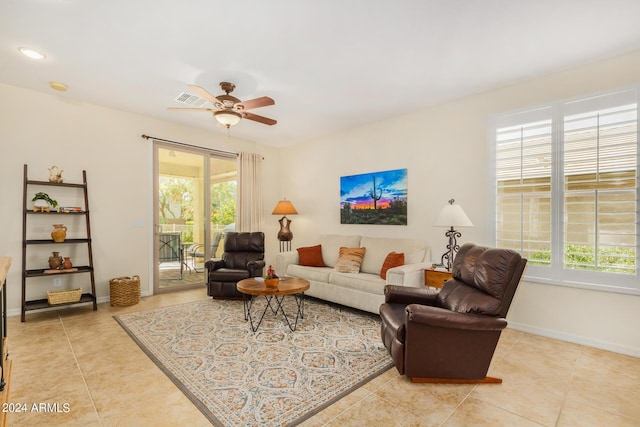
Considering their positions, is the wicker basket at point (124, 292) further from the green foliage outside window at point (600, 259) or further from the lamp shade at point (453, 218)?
the green foliage outside window at point (600, 259)

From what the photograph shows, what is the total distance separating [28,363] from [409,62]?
14.3ft

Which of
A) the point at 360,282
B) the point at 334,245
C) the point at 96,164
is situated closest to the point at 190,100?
the point at 96,164

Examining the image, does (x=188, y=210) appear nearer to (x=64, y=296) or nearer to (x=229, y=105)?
(x=64, y=296)

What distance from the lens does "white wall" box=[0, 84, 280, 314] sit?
151 inches

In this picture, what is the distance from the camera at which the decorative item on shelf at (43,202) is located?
150 inches

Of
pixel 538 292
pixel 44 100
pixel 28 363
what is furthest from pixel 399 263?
pixel 44 100

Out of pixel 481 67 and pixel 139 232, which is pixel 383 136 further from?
pixel 139 232

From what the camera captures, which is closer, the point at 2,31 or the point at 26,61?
the point at 2,31

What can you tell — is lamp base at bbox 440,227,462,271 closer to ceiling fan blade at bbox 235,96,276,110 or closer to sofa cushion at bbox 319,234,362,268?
sofa cushion at bbox 319,234,362,268

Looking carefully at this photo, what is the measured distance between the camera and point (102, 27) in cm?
259

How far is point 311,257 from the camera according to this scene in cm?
500

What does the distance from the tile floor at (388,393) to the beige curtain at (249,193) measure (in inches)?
126

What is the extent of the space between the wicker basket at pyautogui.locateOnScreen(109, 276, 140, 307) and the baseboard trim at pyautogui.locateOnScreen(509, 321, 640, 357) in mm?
4855

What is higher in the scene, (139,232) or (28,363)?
(139,232)
